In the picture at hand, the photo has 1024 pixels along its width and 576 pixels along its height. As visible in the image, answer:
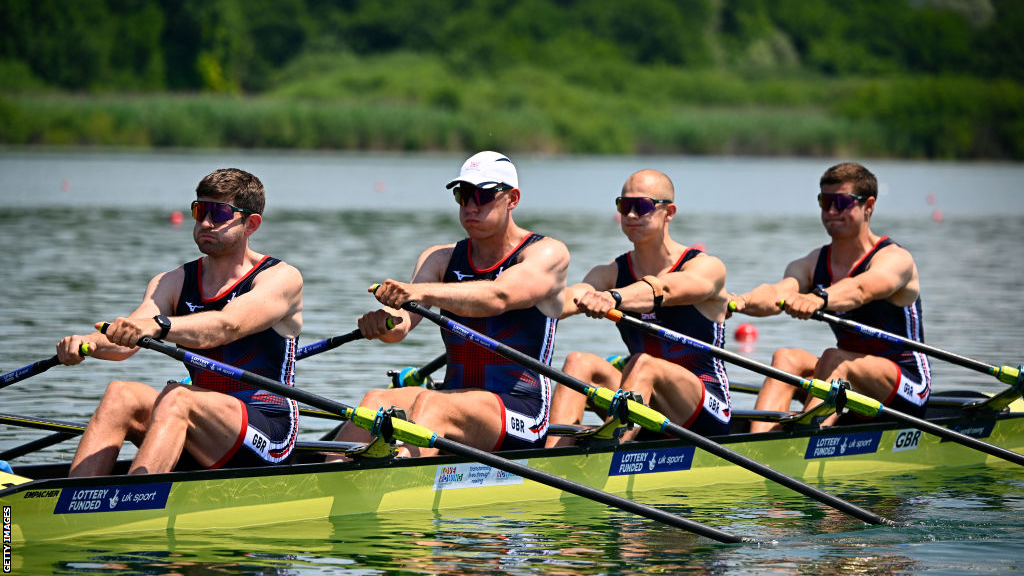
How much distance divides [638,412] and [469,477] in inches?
38.9

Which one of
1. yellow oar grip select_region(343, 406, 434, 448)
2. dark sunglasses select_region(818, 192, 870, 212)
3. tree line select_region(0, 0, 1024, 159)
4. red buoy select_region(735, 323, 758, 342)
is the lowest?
yellow oar grip select_region(343, 406, 434, 448)

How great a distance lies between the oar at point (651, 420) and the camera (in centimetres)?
753

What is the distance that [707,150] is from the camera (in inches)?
2453

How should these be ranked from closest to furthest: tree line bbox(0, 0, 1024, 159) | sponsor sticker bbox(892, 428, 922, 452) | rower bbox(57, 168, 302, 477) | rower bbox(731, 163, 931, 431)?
rower bbox(57, 168, 302, 477)
rower bbox(731, 163, 931, 431)
sponsor sticker bbox(892, 428, 922, 452)
tree line bbox(0, 0, 1024, 159)

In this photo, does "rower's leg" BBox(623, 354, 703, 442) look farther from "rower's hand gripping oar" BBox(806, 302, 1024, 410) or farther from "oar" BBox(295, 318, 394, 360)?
"oar" BBox(295, 318, 394, 360)

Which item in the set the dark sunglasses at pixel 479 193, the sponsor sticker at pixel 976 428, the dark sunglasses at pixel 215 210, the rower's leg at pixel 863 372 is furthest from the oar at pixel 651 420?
the sponsor sticker at pixel 976 428

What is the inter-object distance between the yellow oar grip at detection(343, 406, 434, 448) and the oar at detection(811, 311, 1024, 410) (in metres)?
3.13

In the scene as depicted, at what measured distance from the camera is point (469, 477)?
7.97 metres

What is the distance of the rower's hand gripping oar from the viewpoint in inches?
368

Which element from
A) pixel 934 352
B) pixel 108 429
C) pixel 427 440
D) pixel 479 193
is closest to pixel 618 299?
pixel 479 193

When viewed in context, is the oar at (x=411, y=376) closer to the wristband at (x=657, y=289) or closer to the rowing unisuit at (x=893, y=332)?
the wristband at (x=657, y=289)

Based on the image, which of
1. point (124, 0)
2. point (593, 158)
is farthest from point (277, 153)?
point (124, 0)

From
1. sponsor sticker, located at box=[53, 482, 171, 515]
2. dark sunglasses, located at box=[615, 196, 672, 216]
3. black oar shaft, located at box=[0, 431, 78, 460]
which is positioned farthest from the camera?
dark sunglasses, located at box=[615, 196, 672, 216]

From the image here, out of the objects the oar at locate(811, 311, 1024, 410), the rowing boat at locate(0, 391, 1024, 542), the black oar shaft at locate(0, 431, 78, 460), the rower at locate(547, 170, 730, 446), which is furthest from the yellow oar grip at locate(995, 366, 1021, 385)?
the black oar shaft at locate(0, 431, 78, 460)
